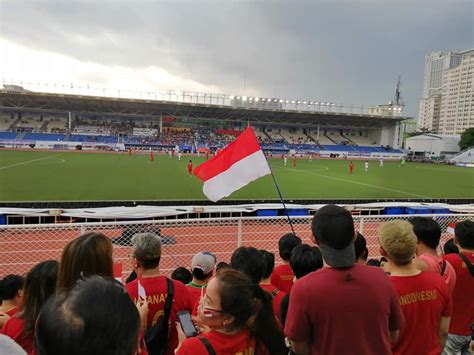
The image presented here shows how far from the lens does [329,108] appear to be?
69312 mm

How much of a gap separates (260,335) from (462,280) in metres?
2.18

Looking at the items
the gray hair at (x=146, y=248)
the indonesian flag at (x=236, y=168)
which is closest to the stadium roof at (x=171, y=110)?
the indonesian flag at (x=236, y=168)

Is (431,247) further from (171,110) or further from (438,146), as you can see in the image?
(438,146)

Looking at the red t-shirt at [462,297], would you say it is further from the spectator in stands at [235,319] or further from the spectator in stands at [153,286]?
the spectator in stands at [153,286]

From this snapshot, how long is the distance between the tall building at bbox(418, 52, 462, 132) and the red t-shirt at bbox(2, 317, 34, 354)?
148 meters

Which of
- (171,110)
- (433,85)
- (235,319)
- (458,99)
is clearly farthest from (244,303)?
(433,85)

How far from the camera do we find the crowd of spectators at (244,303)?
1067 millimetres

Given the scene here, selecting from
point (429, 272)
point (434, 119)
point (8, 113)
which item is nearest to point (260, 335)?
point (429, 272)

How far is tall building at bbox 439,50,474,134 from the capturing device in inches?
4339

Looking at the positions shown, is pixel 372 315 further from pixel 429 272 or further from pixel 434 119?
pixel 434 119

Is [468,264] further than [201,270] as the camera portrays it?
Yes

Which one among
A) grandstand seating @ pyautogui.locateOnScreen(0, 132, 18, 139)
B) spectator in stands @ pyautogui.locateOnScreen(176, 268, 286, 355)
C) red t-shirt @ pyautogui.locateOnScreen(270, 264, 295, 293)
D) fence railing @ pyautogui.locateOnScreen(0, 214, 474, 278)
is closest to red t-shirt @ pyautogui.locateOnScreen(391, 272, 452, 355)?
spectator in stands @ pyautogui.locateOnScreen(176, 268, 286, 355)

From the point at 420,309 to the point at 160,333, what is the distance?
1.74 meters

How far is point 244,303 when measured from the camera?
5.41 feet
